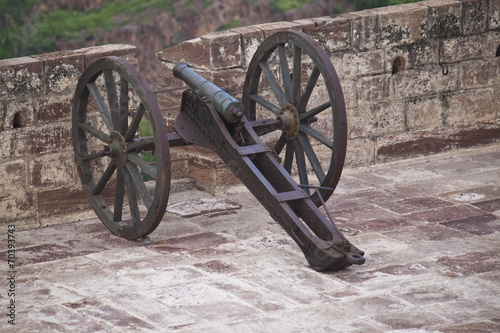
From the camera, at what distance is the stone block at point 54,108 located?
5633mm

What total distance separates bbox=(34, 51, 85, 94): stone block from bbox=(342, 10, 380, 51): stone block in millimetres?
2004

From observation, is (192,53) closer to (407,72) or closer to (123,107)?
(123,107)

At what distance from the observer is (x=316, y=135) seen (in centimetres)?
531

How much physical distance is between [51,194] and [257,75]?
154cm

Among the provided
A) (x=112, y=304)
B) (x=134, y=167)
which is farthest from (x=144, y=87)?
(x=112, y=304)

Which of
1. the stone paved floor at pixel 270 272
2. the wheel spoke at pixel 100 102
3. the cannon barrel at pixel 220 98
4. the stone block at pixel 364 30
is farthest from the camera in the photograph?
the stone block at pixel 364 30

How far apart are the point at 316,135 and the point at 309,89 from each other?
281 mm

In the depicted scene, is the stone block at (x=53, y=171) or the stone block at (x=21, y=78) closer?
the stone block at (x=21, y=78)

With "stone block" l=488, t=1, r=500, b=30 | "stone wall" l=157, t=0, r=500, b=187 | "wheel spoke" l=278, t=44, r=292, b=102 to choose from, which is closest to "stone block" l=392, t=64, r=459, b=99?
"stone wall" l=157, t=0, r=500, b=187

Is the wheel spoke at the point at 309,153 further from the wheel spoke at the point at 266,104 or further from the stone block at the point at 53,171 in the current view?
the stone block at the point at 53,171

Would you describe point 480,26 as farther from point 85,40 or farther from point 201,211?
point 85,40

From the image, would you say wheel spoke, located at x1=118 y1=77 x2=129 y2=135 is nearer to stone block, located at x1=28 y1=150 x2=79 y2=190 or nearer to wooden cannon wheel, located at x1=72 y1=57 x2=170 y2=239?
wooden cannon wheel, located at x1=72 y1=57 x2=170 y2=239

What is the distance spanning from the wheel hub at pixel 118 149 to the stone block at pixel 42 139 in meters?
0.64

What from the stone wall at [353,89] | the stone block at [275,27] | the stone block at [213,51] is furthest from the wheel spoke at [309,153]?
the stone block at [275,27]
